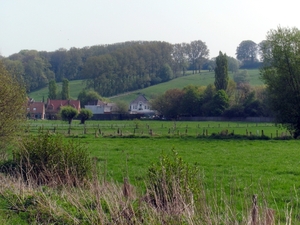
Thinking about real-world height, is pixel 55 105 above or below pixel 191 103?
below

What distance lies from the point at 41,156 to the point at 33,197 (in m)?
4.47

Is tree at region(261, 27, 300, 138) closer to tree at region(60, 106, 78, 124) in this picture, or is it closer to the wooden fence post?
the wooden fence post

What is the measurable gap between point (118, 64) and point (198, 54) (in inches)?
1562

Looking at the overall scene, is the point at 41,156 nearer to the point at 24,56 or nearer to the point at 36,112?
the point at 36,112

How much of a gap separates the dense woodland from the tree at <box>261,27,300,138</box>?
90.9 meters

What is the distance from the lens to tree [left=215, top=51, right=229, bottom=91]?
97.5 m

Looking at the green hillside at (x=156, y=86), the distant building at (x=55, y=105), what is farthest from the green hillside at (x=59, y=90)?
the distant building at (x=55, y=105)

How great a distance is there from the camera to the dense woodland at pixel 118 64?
432 ft

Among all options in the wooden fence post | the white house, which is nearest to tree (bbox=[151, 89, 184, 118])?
the white house

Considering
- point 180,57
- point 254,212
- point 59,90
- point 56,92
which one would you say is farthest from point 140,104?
point 254,212

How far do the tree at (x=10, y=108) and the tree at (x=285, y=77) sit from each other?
27.9m

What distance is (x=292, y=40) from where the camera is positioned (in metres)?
43.1

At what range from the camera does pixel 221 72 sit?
9850cm

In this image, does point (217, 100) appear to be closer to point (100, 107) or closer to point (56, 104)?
point (100, 107)
